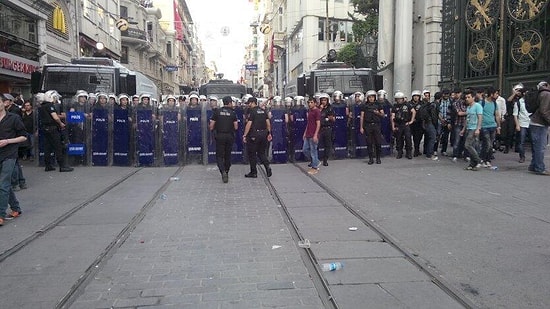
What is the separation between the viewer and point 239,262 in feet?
15.8

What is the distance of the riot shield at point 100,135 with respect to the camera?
1262cm

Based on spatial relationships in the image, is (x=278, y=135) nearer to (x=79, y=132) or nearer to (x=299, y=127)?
(x=299, y=127)

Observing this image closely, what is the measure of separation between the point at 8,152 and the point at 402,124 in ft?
31.7

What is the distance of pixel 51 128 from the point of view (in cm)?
1124

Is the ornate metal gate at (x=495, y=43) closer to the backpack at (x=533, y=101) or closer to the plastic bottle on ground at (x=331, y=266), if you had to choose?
the backpack at (x=533, y=101)

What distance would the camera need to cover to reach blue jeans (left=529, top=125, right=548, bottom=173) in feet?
31.2

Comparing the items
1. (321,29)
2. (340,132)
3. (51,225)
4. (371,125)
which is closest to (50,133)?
(51,225)

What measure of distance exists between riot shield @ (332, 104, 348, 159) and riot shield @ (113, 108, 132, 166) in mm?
5731

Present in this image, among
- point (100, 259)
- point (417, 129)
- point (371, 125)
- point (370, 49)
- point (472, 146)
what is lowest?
point (100, 259)

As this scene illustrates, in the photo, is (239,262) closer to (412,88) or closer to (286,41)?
(412,88)

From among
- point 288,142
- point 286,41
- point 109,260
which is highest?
point 286,41

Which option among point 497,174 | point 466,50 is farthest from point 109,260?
point 466,50

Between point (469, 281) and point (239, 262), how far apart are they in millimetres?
2214

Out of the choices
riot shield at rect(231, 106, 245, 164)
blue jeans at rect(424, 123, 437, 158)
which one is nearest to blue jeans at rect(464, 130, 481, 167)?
blue jeans at rect(424, 123, 437, 158)
